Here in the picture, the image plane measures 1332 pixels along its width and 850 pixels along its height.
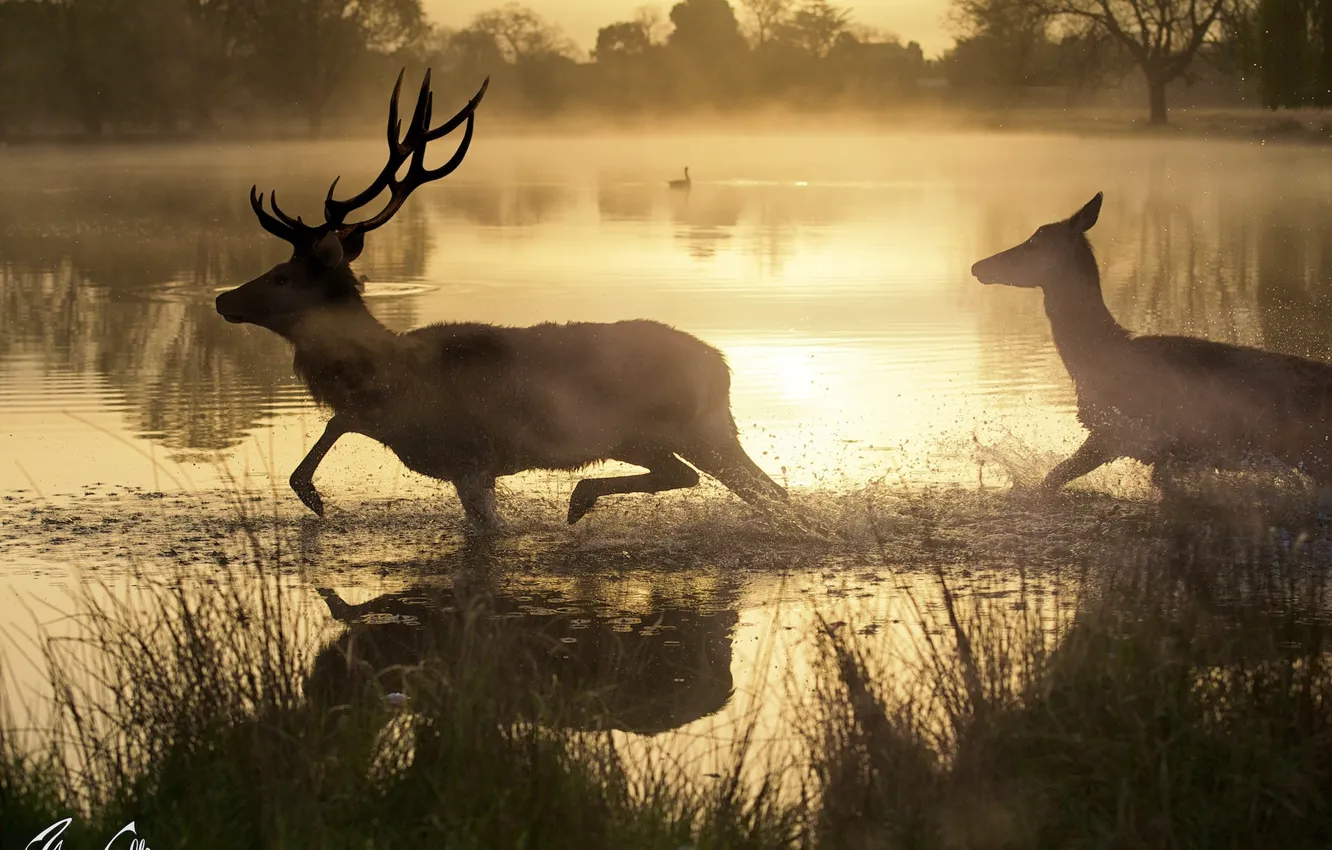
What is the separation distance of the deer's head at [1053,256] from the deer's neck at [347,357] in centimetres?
362

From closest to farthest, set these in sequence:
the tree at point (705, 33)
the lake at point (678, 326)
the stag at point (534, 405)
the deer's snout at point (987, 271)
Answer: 1. the lake at point (678, 326)
2. the stag at point (534, 405)
3. the deer's snout at point (987, 271)
4. the tree at point (705, 33)

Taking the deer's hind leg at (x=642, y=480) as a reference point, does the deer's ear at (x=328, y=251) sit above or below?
above

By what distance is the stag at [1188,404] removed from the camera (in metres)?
10.1

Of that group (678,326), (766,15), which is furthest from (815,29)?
(678,326)

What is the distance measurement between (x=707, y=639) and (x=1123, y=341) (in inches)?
164

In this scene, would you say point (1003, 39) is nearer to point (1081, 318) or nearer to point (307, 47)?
point (307, 47)

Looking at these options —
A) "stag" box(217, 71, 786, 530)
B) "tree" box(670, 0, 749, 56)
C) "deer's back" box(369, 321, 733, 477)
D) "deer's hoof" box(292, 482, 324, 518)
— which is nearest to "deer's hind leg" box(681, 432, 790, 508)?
"stag" box(217, 71, 786, 530)

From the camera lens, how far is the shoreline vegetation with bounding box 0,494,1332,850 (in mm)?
5316

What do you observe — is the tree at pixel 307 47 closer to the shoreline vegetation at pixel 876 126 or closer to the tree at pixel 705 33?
the shoreline vegetation at pixel 876 126

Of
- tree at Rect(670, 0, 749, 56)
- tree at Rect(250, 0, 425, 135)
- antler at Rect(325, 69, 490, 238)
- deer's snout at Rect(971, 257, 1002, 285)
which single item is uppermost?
tree at Rect(670, 0, 749, 56)

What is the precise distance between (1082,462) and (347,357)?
389 cm

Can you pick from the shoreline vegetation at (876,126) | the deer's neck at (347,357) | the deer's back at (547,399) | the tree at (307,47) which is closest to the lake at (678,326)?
the deer's back at (547,399)

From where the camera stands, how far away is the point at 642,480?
10133 millimetres

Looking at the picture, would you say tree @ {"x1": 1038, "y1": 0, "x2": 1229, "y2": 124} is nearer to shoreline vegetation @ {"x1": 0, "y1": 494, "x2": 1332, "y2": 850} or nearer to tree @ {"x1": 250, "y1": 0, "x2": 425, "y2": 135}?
tree @ {"x1": 250, "y1": 0, "x2": 425, "y2": 135}
